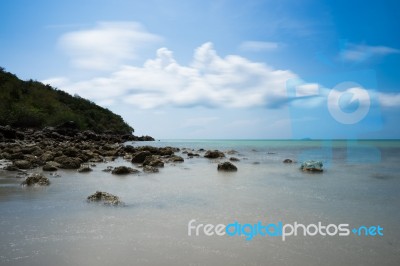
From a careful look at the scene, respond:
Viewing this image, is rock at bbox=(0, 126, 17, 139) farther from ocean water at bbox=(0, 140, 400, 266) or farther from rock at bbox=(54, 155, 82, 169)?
ocean water at bbox=(0, 140, 400, 266)

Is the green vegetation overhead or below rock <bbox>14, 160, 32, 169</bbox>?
overhead

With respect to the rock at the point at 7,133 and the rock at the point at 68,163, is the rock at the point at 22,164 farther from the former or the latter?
the rock at the point at 7,133

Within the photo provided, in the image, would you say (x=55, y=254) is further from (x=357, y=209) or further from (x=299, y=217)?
(x=357, y=209)

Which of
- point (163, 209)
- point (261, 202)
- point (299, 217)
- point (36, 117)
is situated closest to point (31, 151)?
point (163, 209)

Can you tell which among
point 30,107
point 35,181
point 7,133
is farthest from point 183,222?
point 30,107

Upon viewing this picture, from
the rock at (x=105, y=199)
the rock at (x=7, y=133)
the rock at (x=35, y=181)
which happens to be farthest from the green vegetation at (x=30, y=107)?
the rock at (x=105, y=199)

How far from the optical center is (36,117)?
4753cm

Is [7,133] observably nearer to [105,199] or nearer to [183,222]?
[105,199]

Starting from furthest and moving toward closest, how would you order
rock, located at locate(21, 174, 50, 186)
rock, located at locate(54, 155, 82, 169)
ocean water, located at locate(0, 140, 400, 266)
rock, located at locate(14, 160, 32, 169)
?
rock, located at locate(54, 155, 82, 169)
rock, located at locate(14, 160, 32, 169)
rock, located at locate(21, 174, 50, 186)
ocean water, located at locate(0, 140, 400, 266)

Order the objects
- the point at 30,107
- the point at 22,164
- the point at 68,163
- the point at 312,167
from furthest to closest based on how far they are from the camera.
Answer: the point at 30,107 < the point at 312,167 < the point at 68,163 < the point at 22,164

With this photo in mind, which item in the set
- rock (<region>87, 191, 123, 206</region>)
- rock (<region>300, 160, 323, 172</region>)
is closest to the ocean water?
rock (<region>87, 191, 123, 206</region>)

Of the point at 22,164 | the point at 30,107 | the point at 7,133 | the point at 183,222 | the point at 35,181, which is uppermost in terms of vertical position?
the point at 30,107

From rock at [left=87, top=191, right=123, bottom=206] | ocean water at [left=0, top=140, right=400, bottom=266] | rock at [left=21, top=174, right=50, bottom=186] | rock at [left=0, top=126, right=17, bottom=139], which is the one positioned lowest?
ocean water at [left=0, top=140, right=400, bottom=266]

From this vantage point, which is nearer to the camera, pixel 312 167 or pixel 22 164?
pixel 22 164
